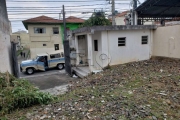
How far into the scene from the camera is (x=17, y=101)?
4.02 metres

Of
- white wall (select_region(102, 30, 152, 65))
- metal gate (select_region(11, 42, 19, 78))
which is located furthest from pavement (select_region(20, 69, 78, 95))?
white wall (select_region(102, 30, 152, 65))

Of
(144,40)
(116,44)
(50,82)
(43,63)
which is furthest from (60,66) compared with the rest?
(144,40)

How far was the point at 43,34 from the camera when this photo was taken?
21375mm

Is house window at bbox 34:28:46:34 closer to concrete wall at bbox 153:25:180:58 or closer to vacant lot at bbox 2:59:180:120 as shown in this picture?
concrete wall at bbox 153:25:180:58

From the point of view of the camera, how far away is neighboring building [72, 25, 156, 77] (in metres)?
8.98

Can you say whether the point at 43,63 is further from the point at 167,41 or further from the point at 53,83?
the point at 167,41

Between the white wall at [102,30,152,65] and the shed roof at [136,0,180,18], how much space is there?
279cm

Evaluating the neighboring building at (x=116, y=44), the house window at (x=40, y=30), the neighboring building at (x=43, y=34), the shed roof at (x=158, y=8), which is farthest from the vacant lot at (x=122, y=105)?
the house window at (x=40, y=30)

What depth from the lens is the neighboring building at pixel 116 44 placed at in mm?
8984

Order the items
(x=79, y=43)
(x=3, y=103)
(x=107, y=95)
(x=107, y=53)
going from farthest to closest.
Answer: (x=79, y=43), (x=107, y=53), (x=107, y=95), (x=3, y=103)

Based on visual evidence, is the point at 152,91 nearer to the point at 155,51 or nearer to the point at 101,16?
the point at 155,51

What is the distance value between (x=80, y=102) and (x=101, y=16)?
13284 mm

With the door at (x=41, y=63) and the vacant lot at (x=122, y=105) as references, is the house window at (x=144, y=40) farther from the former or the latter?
the door at (x=41, y=63)

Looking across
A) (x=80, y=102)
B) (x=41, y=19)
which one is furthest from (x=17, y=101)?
(x=41, y=19)
